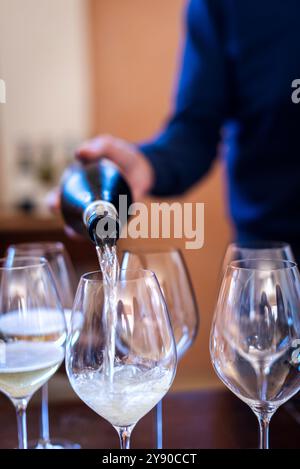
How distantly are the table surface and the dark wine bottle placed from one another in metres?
0.24

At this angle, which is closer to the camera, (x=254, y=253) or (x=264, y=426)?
(x=264, y=426)

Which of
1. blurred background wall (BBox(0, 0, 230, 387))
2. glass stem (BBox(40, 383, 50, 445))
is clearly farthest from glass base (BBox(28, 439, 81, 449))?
blurred background wall (BBox(0, 0, 230, 387))

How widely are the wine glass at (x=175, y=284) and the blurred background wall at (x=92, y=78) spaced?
2.25 metres


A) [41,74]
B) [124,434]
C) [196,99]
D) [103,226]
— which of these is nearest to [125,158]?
[196,99]

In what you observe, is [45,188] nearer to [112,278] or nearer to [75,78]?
[75,78]

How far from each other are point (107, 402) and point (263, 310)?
0.53 feet

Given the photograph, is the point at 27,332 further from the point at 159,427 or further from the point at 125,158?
the point at 125,158

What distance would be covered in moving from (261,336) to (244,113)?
2.84 ft

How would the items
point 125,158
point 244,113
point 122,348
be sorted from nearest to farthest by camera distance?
point 122,348, point 125,158, point 244,113

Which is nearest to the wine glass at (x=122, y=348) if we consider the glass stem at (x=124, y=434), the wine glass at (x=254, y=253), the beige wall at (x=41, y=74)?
the glass stem at (x=124, y=434)

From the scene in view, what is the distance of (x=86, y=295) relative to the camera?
0.50 meters

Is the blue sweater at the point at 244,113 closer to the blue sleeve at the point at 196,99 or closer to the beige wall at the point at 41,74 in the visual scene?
the blue sleeve at the point at 196,99

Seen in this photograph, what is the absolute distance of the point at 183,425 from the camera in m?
0.68

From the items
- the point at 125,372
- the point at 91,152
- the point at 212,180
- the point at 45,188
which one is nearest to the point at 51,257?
the point at 91,152
